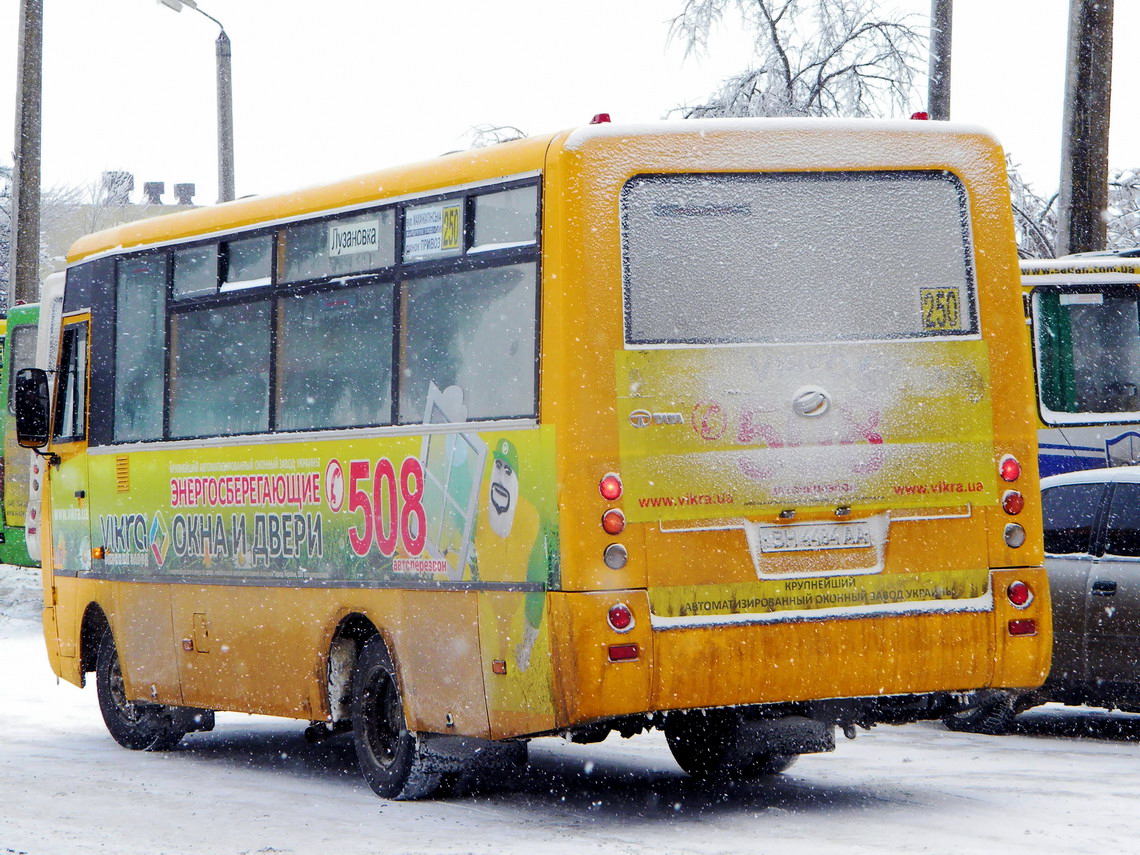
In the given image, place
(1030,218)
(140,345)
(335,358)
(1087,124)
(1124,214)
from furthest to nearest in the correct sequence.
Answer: (1124,214) < (1030,218) < (1087,124) < (140,345) < (335,358)

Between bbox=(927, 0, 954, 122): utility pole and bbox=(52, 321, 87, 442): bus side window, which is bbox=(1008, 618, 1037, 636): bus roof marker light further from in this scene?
bbox=(927, 0, 954, 122): utility pole

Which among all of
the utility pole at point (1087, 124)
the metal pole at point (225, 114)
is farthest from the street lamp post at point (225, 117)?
the utility pole at point (1087, 124)

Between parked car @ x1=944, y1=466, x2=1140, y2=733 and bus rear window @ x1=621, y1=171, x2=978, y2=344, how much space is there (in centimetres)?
350

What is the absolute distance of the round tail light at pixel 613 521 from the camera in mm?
8359

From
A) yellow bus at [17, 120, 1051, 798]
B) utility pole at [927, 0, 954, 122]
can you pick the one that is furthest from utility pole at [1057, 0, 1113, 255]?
yellow bus at [17, 120, 1051, 798]

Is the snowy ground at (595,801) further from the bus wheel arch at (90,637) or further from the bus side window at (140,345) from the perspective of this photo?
the bus side window at (140,345)

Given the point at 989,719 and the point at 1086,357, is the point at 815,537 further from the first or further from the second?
the point at 1086,357

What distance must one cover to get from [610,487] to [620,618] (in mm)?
551

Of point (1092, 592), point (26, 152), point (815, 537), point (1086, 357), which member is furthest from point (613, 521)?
point (26, 152)

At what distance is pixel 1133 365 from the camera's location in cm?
1753

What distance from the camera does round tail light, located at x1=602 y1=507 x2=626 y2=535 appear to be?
329 inches

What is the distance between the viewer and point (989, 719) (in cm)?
1271

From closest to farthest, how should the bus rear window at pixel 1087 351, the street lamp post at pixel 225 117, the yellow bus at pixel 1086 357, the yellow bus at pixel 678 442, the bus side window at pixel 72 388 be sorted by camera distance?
1. the yellow bus at pixel 678 442
2. the bus side window at pixel 72 388
3. the yellow bus at pixel 1086 357
4. the bus rear window at pixel 1087 351
5. the street lamp post at pixel 225 117

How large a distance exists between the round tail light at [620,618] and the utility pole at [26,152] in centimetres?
1928
